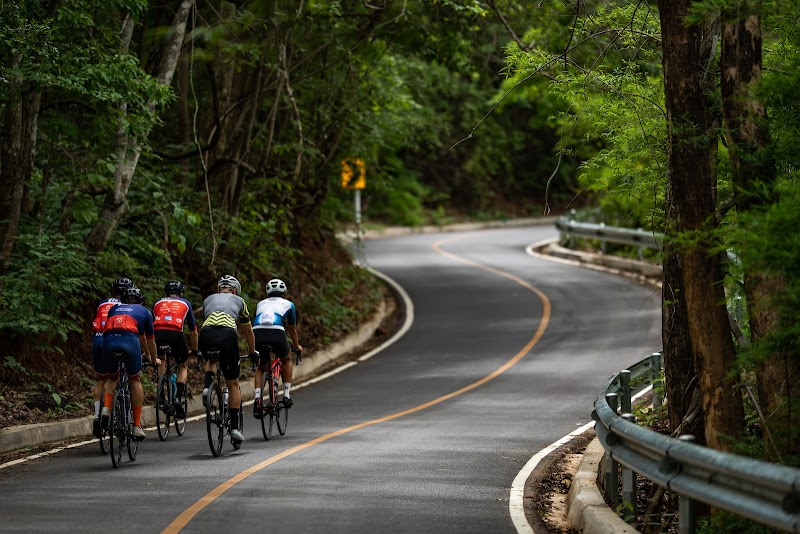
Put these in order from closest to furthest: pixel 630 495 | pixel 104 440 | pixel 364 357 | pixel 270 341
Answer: pixel 630 495 → pixel 104 440 → pixel 270 341 → pixel 364 357

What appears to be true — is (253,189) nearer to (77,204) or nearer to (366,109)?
(366,109)

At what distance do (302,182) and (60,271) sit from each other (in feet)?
40.1

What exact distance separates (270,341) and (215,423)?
188 cm

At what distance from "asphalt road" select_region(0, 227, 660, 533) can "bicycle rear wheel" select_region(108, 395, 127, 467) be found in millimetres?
151

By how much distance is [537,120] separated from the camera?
2452 inches

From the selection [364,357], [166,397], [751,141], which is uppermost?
[751,141]

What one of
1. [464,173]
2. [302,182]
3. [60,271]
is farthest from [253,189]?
[464,173]

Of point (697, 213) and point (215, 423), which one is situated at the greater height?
point (697, 213)

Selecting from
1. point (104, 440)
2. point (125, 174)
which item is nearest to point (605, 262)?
point (125, 174)

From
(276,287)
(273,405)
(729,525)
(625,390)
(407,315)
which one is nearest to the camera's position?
(729,525)

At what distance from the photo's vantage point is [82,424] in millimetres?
15516

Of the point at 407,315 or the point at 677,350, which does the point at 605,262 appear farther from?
the point at 677,350

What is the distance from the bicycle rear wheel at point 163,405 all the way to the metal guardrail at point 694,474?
6841 mm

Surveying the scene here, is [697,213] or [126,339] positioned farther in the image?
[126,339]
